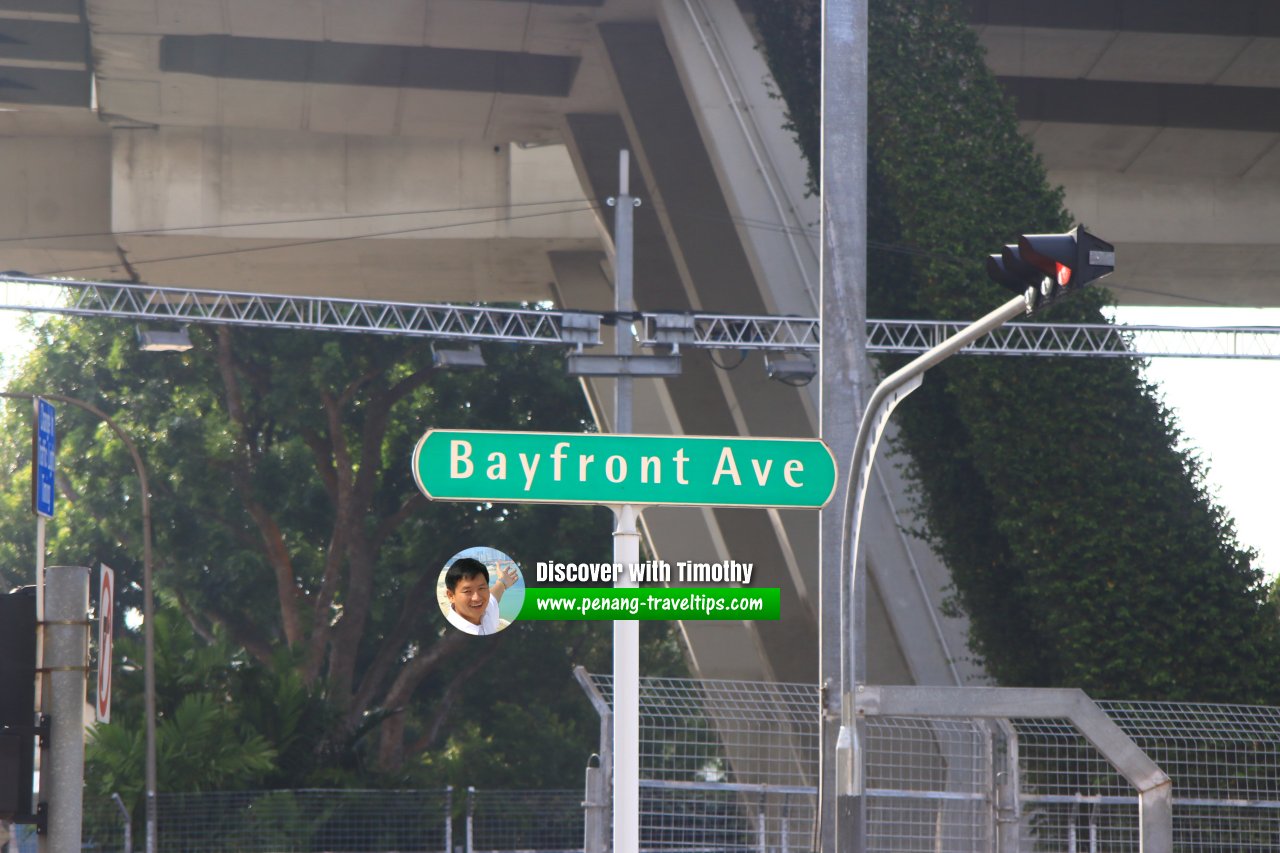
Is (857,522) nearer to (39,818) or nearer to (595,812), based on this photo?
(595,812)

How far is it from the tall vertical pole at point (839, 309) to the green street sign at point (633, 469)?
466 centimetres

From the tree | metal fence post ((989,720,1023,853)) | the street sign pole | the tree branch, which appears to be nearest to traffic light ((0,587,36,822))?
the street sign pole

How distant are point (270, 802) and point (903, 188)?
11.0 m

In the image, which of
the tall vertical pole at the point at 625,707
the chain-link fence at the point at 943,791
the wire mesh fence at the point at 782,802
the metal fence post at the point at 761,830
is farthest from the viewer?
the wire mesh fence at the point at 782,802

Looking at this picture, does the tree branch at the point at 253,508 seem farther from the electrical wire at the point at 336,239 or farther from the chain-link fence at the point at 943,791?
the chain-link fence at the point at 943,791

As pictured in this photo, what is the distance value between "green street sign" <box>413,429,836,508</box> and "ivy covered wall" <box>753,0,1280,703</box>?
48.1ft

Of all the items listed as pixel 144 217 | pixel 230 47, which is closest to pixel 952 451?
pixel 230 47

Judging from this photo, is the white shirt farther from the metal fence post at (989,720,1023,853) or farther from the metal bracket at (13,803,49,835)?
the metal fence post at (989,720,1023,853)

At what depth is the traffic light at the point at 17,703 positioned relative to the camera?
4.97 meters

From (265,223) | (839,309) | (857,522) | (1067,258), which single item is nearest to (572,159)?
(265,223)

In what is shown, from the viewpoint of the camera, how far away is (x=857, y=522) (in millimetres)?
9305

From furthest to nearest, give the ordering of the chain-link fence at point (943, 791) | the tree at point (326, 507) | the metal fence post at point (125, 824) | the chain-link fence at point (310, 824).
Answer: the tree at point (326, 507), the chain-link fence at point (310, 824), the metal fence post at point (125, 824), the chain-link fence at point (943, 791)

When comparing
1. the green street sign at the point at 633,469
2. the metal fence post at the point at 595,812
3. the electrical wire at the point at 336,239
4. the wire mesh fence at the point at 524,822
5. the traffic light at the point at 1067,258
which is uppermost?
the electrical wire at the point at 336,239

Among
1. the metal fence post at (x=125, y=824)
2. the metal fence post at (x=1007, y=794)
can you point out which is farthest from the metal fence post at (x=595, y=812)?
the metal fence post at (x=125, y=824)
